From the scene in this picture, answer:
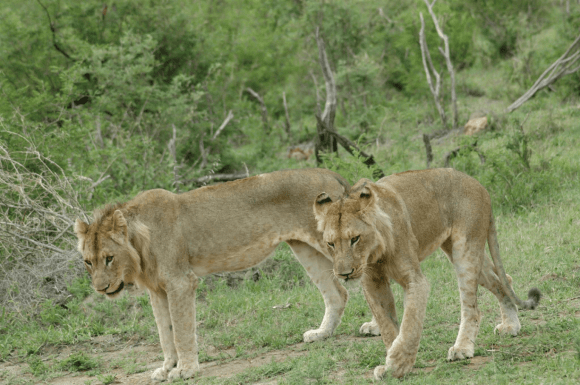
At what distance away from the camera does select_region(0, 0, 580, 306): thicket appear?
9477 millimetres

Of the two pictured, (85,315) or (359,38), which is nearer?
(85,315)

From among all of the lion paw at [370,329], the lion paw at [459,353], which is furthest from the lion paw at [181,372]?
the lion paw at [459,353]

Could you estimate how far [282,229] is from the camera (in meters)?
5.66

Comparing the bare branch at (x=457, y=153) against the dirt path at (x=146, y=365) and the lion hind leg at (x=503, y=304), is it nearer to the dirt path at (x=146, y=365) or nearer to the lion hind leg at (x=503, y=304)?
the lion hind leg at (x=503, y=304)

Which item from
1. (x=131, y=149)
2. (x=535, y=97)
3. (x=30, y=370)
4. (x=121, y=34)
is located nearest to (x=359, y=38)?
(x=535, y=97)

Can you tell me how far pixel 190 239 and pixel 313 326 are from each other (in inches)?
64.1

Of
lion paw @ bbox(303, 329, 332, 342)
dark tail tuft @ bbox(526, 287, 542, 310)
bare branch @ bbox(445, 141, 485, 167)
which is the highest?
bare branch @ bbox(445, 141, 485, 167)

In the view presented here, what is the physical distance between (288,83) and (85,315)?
1725cm

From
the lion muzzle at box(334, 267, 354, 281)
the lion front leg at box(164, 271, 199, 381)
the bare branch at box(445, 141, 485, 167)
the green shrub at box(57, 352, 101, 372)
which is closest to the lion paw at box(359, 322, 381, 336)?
the lion front leg at box(164, 271, 199, 381)

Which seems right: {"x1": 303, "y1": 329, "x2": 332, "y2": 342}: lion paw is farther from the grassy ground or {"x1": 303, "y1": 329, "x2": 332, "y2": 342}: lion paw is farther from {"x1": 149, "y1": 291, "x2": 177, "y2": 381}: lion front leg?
{"x1": 149, "y1": 291, "x2": 177, "y2": 381}: lion front leg

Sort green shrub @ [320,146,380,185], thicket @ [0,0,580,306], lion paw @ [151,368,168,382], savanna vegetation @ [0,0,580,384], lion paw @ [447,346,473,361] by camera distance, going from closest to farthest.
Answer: lion paw @ [447,346,473,361] < lion paw @ [151,368,168,382] < savanna vegetation @ [0,0,580,384] < green shrub @ [320,146,380,185] < thicket @ [0,0,580,306]

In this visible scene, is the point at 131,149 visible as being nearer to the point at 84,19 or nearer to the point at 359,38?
the point at 84,19

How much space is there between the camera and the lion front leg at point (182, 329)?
520 centimetres

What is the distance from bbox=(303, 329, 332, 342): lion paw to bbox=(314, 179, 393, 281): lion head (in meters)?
1.79
